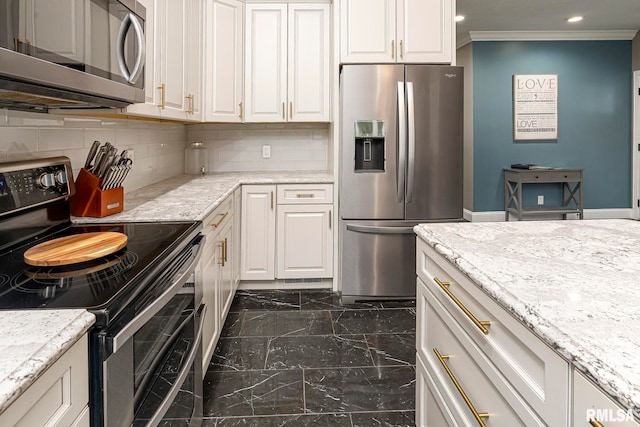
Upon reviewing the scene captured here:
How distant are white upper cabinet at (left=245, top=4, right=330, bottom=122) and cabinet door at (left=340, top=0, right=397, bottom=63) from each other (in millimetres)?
358

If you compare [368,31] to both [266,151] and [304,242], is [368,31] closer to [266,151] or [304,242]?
[266,151]

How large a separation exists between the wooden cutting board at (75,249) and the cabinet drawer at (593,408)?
3.67 feet

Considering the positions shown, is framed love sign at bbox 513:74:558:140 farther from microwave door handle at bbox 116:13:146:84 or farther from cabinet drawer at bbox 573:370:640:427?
cabinet drawer at bbox 573:370:640:427

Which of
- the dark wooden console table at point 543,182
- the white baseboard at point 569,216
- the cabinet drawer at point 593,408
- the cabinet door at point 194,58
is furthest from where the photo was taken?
the white baseboard at point 569,216

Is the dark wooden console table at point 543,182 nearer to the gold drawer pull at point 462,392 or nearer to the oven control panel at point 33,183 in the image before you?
the gold drawer pull at point 462,392

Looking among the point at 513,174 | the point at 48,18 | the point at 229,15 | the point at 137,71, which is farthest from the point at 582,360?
the point at 513,174

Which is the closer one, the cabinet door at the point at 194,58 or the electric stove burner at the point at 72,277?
the electric stove burner at the point at 72,277

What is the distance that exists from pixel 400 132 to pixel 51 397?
277cm

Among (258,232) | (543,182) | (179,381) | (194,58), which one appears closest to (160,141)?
(194,58)

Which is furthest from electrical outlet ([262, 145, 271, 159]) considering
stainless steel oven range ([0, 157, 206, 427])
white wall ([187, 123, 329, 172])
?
stainless steel oven range ([0, 157, 206, 427])

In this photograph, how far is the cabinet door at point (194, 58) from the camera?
2.91 meters

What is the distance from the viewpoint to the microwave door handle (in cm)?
155

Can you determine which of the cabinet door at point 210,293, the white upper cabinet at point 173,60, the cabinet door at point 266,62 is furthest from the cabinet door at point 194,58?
the cabinet door at point 210,293

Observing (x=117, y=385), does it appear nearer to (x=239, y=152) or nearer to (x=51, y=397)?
(x=51, y=397)
